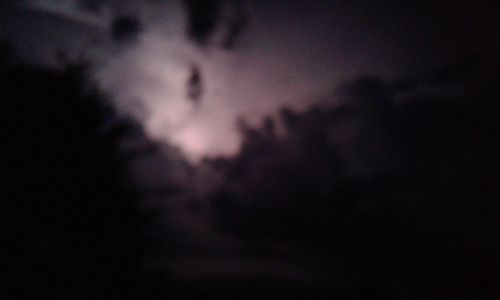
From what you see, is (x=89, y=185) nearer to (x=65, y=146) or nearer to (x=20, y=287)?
(x=65, y=146)

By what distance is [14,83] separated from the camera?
9922 millimetres

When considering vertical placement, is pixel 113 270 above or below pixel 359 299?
above

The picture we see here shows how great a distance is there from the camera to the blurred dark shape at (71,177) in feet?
28.4

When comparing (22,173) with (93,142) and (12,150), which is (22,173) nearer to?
(12,150)

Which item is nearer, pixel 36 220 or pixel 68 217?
pixel 36 220

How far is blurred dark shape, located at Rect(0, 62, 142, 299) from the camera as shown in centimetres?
865

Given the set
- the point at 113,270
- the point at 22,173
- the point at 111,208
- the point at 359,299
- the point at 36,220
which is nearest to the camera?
the point at 36,220

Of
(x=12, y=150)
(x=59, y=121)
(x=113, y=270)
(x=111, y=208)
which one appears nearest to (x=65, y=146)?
(x=59, y=121)

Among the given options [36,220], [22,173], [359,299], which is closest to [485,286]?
[359,299]

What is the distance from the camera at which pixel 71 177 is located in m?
10.1

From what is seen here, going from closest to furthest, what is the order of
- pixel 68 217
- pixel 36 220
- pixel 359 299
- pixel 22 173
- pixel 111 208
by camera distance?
pixel 36 220, pixel 22 173, pixel 68 217, pixel 111 208, pixel 359 299

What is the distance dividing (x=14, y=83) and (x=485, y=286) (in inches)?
518

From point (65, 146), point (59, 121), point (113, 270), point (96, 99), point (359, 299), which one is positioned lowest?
point (359, 299)

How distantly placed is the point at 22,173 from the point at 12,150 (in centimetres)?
63
